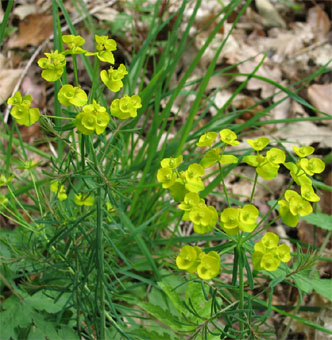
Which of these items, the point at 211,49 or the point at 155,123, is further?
the point at 211,49

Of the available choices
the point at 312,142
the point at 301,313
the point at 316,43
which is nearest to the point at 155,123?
the point at 301,313

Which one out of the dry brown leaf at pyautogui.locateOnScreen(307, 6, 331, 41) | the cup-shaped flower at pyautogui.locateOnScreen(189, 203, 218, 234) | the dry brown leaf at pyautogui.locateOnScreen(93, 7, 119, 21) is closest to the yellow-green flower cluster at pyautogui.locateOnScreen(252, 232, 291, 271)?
the cup-shaped flower at pyautogui.locateOnScreen(189, 203, 218, 234)

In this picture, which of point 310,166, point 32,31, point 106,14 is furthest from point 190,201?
point 106,14

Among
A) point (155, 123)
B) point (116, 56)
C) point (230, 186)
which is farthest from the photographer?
point (116, 56)

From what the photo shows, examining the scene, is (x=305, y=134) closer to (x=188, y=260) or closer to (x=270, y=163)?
(x=270, y=163)

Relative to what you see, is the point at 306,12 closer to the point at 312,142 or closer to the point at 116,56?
the point at 312,142

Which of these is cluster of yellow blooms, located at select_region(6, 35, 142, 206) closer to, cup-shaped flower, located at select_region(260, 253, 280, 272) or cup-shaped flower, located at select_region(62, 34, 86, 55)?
cup-shaped flower, located at select_region(62, 34, 86, 55)
